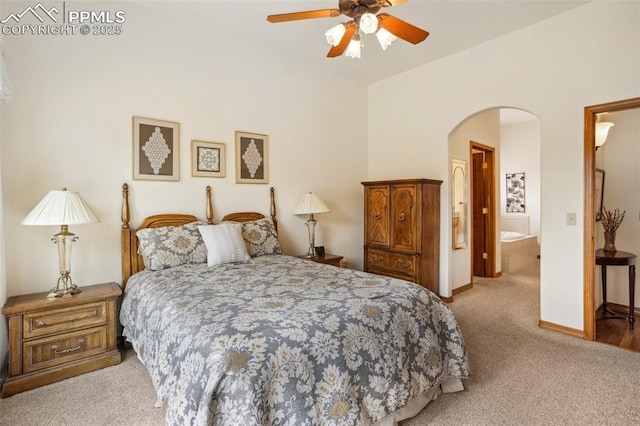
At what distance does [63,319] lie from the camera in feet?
7.62

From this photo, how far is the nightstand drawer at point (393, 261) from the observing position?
12.8 feet

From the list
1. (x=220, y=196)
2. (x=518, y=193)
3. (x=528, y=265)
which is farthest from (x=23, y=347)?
(x=518, y=193)

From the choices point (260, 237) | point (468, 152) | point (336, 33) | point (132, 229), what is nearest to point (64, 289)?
point (132, 229)

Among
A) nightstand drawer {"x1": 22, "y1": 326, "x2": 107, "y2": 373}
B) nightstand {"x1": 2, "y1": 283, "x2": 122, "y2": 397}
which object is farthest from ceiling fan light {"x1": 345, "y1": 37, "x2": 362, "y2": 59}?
nightstand drawer {"x1": 22, "y1": 326, "x2": 107, "y2": 373}

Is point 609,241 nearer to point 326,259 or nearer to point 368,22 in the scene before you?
point 326,259

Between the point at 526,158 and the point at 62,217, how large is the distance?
8.37m

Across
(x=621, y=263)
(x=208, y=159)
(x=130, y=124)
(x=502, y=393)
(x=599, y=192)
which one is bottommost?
(x=502, y=393)

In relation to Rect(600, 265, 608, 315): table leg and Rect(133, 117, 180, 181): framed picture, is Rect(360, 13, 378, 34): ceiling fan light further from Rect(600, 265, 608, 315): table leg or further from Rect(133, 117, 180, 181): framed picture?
Rect(600, 265, 608, 315): table leg

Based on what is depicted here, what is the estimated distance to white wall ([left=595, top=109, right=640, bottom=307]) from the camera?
142 inches

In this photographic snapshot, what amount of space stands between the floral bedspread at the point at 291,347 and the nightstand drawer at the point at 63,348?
32 cm

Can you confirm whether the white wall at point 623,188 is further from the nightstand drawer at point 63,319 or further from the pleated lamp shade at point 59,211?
the pleated lamp shade at point 59,211

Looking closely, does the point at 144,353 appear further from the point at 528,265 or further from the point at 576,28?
the point at 528,265

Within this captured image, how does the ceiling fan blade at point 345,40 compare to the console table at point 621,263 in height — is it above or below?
above

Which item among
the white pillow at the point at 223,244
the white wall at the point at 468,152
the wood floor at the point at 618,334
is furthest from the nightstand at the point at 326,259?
the wood floor at the point at 618,334
